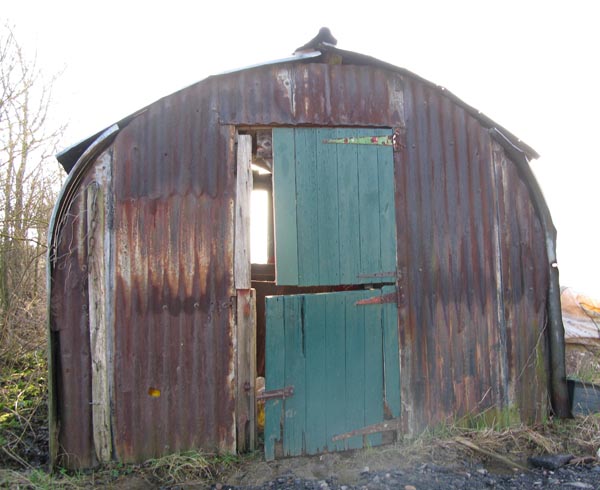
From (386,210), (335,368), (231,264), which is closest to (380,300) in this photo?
(335,368)

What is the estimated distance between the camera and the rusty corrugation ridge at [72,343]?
370cm

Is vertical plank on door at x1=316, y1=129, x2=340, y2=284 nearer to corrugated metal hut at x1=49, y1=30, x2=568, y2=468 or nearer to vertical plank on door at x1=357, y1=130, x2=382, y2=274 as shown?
corrugated metal hut at x1=49, y1=30, x2=568, y2=468

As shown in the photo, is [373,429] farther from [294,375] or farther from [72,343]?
[72,343]

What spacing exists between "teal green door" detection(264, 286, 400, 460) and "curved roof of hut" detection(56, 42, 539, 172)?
210 centimetres

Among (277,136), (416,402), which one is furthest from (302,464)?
(277,136)

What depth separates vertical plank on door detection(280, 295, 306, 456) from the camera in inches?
158

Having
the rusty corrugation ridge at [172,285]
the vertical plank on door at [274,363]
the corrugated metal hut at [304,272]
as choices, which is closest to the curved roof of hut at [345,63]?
the corrugated metal hut at [304,272]

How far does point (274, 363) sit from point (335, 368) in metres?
0.61

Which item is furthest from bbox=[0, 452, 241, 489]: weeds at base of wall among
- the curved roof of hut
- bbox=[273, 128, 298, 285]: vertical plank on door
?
the curved roof of hut

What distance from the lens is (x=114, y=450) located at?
3750mm

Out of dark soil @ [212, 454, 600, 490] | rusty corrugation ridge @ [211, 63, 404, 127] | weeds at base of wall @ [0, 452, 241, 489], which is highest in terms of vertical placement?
rusty corrugation ridge @ [211, 63, 404, 127]

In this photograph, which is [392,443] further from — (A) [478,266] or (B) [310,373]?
(A) [478,266]

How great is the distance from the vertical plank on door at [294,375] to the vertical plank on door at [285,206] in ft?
0.91

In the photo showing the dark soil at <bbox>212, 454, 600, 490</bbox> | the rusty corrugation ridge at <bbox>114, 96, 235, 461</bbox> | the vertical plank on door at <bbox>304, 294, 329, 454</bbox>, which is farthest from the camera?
the vertical plank on door at <bbox>304, 294, 329, 454</bbox>
